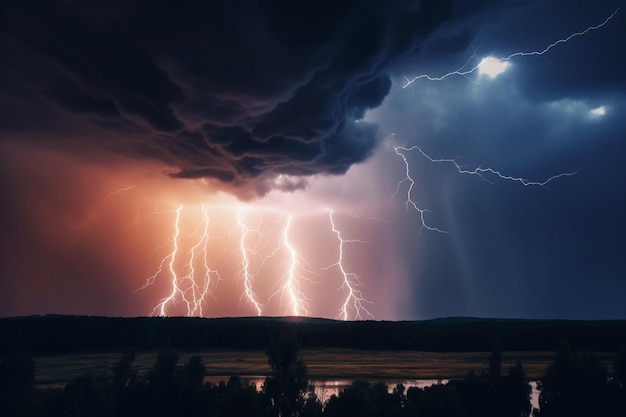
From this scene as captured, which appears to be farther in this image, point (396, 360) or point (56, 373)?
point (396, 360)

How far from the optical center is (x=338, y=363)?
65938 mm

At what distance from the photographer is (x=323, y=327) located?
313 ft

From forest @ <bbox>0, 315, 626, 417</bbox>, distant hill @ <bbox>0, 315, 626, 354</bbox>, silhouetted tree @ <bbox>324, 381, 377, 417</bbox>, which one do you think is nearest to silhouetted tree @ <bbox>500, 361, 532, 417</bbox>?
forest @ <bbox>0, 315, 626, 417</bbox>

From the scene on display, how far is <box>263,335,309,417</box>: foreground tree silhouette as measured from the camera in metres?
30.0

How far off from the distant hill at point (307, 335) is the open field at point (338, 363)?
581 cm

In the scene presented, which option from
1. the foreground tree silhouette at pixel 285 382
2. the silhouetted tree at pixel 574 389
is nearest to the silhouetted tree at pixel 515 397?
the silhouetted tree at pixel 574 389

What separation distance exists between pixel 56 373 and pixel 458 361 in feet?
188

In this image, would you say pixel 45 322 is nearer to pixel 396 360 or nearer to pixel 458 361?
pixel 396 360

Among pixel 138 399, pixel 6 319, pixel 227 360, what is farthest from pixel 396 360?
pixel 6 319

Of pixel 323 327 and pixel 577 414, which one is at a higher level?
pixel 323 327

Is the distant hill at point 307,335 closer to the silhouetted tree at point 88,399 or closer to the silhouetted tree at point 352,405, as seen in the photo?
the silhouetted tree at point 88,399

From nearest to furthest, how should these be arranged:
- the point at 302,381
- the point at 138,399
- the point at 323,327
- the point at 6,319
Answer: the point at 302,381
the point at 138,399
the point at 323,327
the point at 6,319

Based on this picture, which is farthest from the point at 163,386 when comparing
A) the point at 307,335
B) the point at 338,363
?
the point at 307,335

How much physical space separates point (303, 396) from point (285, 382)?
1.73 meters
